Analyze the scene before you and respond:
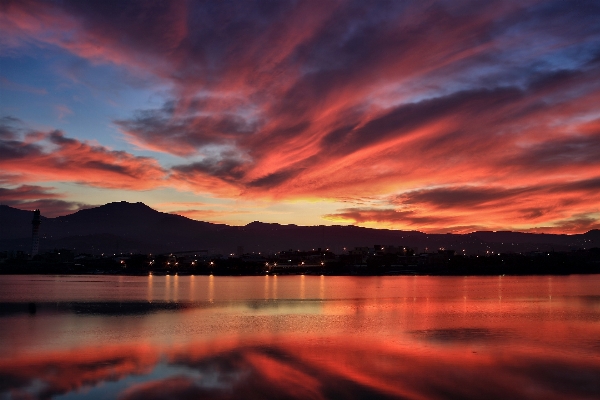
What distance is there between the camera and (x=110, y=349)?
22.3m

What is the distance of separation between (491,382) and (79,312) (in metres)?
30.0

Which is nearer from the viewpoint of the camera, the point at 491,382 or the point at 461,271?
the point at 491,382

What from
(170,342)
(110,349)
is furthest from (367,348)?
(110,349)

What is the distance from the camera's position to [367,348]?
22.8 m

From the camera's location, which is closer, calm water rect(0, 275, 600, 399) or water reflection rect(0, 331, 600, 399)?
water reflection rect(0, 331, 600, 399)

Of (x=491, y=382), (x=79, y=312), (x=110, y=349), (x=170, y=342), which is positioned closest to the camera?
(x=491, y=382)

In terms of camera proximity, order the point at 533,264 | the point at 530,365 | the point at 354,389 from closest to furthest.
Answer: the point at 354,389, the point at 530,365, the point at 533,264

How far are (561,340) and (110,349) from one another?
816 inches

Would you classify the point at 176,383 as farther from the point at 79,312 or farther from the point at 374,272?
the point at 374,272

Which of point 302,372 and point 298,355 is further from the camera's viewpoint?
point 298,355

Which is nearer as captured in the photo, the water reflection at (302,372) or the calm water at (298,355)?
the water reflection at (302,372)

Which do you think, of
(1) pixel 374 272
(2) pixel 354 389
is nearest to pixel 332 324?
(2) pixel 354 389

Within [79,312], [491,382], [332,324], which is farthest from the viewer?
[79,312]

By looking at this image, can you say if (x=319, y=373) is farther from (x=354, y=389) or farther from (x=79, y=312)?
(x=79, y=312)
